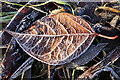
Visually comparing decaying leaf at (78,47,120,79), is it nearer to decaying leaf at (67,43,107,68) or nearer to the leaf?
decaying leaf at (67,43,107,68)

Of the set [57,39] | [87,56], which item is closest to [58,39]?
[57,39]

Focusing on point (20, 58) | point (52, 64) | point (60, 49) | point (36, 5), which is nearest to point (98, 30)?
point (60, 49)

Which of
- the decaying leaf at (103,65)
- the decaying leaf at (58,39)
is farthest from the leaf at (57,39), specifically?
the decaying leaf at (103,65)

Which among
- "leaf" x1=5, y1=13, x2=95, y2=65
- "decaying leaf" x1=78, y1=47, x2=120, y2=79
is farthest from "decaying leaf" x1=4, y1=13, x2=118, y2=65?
"decaying leaf" x1=78, y1=47, x2=120, y2=79

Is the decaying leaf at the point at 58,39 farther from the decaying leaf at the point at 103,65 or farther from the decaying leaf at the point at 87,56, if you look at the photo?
the decaying leaf at the point at 103,65

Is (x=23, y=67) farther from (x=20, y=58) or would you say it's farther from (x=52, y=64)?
(x=52, y=64)

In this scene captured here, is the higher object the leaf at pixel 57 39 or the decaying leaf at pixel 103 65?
the leaf at pixel 57 39
